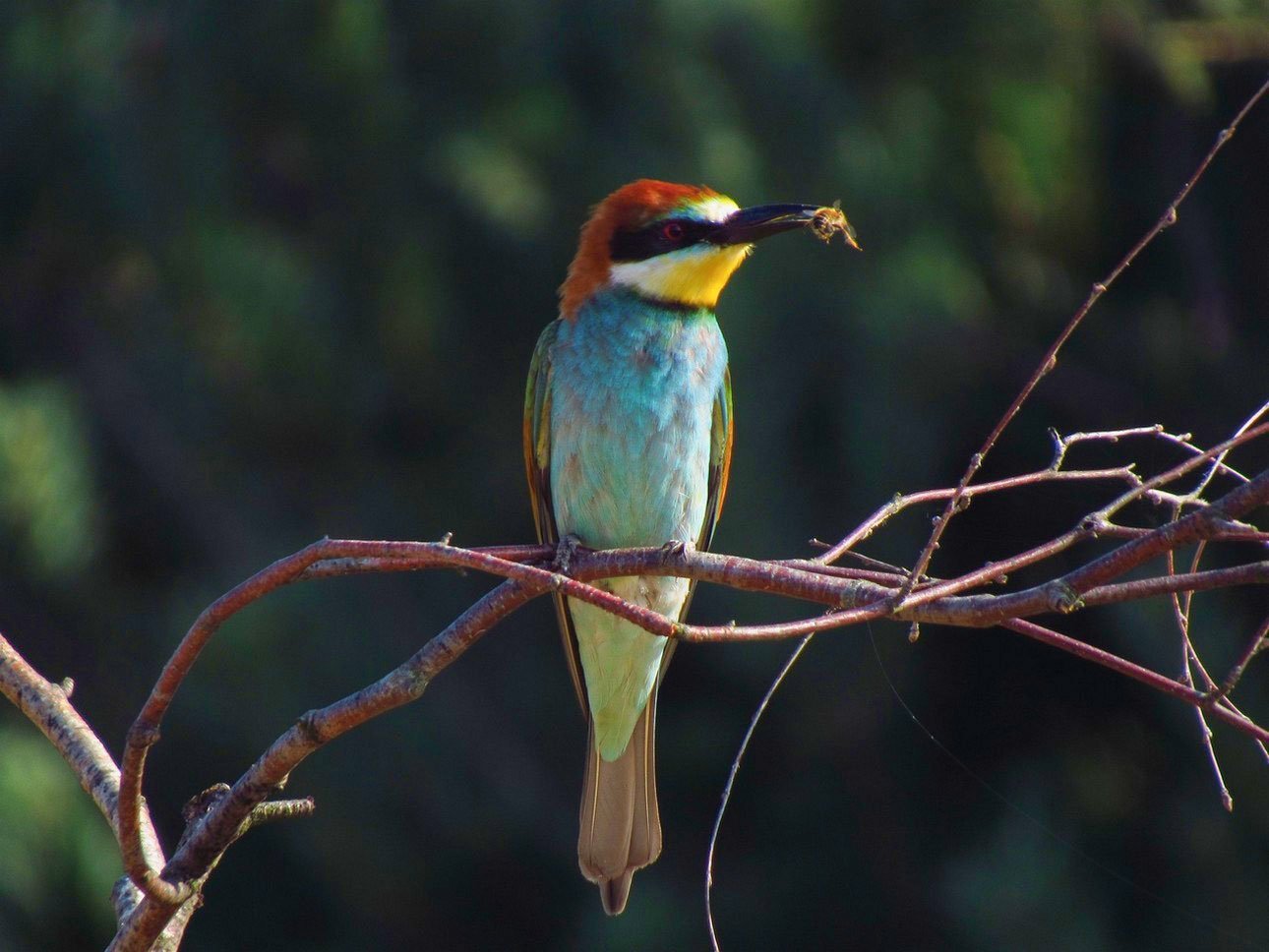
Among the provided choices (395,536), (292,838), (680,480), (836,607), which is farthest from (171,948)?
(292,838)

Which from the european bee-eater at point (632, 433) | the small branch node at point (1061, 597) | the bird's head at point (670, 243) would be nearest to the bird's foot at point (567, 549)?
the european bee-eater at point (632, 433)

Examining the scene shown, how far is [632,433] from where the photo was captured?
236 centimetres

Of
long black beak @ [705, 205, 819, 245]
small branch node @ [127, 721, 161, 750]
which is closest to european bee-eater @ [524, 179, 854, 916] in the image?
long black beak @ [705, 205, 819, 245]

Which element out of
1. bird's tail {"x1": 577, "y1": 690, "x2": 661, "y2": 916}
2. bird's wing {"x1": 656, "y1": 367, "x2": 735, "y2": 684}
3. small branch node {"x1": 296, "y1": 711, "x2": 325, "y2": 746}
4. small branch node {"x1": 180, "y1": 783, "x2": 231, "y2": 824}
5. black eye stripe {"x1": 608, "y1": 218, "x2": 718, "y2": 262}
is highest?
small branch node {"x1": 296, "y1": 711, "x2": 325, "y2": 746}

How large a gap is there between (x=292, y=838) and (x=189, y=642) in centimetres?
358

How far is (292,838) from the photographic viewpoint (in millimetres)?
4531

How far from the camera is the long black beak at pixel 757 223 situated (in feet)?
7.81

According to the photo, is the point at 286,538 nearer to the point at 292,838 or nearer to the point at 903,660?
the point at 292,838

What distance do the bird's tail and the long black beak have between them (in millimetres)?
858

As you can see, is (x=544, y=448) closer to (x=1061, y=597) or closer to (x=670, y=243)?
(x=670, y=243)

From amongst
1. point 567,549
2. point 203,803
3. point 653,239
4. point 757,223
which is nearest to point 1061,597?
point 203,803

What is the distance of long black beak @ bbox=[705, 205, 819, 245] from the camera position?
2.38 metres

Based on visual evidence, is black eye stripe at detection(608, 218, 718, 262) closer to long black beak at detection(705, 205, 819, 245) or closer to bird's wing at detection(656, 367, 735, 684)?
long black beak at detection(705, 205, 819, 245)

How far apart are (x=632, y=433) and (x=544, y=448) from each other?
24 cm
